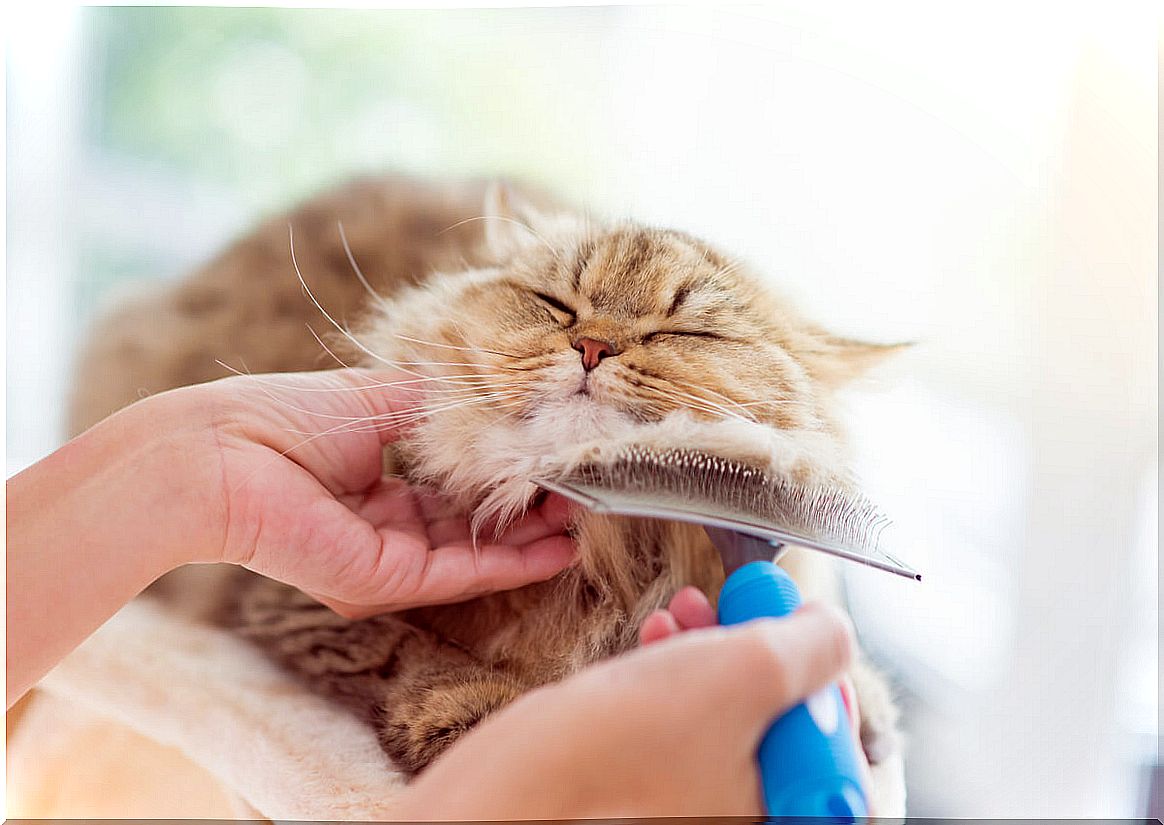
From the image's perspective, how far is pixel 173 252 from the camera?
1056mm

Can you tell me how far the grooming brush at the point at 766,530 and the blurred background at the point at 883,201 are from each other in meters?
0.17

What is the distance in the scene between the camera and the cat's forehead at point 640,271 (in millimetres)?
897

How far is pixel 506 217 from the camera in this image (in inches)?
41.5

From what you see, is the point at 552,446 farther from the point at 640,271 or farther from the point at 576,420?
the point at 640,271

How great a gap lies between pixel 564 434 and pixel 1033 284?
0.58m

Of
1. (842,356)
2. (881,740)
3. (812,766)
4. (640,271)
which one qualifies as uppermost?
(640,271)

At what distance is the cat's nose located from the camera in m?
0.86

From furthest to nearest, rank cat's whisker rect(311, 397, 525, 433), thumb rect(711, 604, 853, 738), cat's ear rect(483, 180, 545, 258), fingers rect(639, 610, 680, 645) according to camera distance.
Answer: cat's ear rect(483, 180, 545, 258), cat's whisker rect(311, 397, 525, 433), fingers rect(639, 610, 680, 645), thumb rect(711, 604, 853, 738)

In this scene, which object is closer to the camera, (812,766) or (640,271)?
(812,766)

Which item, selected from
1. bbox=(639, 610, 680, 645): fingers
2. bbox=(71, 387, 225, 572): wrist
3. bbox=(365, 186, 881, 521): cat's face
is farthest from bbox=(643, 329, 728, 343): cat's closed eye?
bbox=(71, 387, 225, 572): wrist

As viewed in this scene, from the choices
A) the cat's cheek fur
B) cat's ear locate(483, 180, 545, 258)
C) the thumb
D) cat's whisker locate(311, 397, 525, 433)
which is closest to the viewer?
the thumb

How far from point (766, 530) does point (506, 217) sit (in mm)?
555

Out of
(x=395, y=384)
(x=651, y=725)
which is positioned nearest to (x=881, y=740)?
(x=651, y=725)

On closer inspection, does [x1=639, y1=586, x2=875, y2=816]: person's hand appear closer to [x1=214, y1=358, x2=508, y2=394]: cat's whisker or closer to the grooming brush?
the grooming brush
